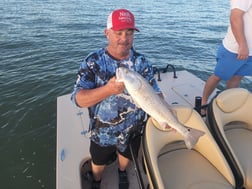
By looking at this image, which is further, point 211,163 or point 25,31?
point 25,31

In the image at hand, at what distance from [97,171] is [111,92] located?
4.80 ft

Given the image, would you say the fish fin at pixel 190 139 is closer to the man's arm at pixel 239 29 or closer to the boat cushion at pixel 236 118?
the boat cushion at pixel 236 118

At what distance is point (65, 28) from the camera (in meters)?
13.1

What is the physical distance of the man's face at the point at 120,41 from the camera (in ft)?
8.44

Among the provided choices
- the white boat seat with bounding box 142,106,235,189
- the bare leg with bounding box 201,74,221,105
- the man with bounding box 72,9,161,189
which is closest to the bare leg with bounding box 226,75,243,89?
the bare leg with bounding box 201,74,221,105

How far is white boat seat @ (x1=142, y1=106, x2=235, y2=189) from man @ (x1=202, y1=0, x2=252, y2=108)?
1.34 meters

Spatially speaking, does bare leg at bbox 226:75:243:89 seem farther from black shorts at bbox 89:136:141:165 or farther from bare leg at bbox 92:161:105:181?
bare leg at bbox 92:161:105:181

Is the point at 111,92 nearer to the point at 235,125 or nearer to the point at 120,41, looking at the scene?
the point at 120,41

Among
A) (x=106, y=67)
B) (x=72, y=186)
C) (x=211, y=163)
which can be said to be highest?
(x=106, y=67)

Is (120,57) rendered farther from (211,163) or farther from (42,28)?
(42,28)

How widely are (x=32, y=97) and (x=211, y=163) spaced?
481cm

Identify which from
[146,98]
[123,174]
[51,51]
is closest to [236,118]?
[123,174]

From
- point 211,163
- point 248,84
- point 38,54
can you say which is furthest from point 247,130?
point 38,54

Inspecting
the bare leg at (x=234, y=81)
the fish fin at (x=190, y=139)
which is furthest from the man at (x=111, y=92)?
the bare leg at (x=234, y=81)
